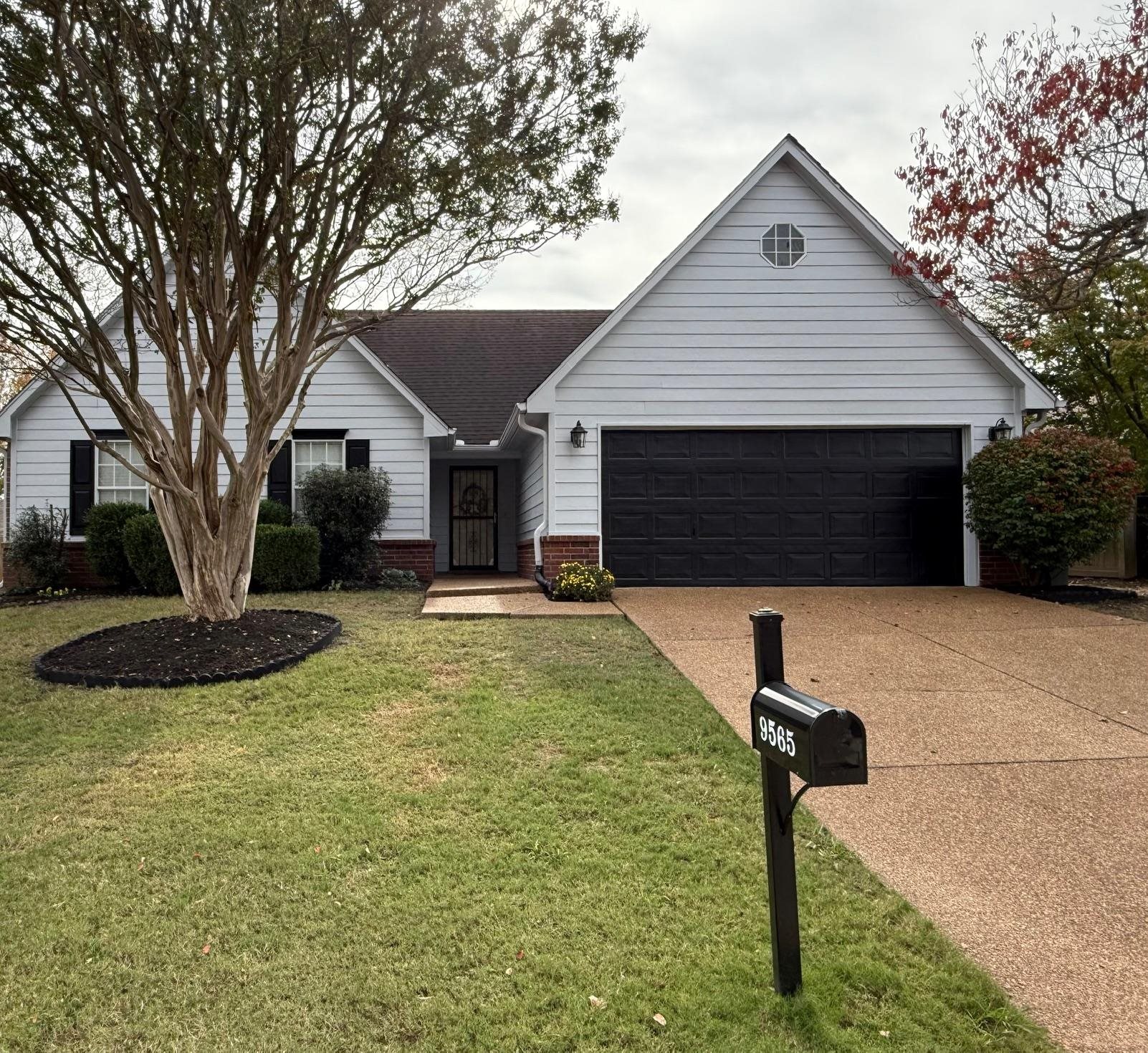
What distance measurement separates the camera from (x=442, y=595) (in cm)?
1148

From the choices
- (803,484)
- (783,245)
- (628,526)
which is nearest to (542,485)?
(628,526)

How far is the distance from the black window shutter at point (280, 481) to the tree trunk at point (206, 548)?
6047mm

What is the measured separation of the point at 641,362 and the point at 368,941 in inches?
383

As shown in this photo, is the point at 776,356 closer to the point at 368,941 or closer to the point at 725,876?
the point at 725,876

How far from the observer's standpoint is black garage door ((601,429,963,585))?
38.5 ft

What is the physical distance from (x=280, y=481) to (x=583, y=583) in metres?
6.20

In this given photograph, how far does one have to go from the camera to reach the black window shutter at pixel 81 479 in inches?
537

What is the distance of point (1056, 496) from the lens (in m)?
10.3

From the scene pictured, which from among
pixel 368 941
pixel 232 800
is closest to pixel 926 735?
pixel 368 941

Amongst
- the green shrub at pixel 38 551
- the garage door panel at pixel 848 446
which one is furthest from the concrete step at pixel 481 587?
the green shrub at pixel 38 551

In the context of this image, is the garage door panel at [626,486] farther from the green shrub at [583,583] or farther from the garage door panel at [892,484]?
the garage door panel at [892,484]

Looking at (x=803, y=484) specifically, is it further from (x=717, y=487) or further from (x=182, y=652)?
(x=182, y=652)

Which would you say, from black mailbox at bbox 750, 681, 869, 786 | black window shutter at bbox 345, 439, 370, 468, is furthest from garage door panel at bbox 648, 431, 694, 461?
black mailbox at bbox 750, 681, 869, 786

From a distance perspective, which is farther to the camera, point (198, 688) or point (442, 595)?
point (442, 595)
